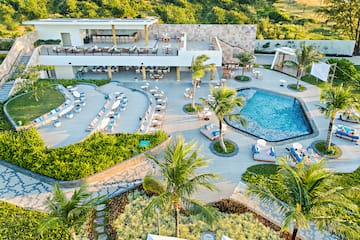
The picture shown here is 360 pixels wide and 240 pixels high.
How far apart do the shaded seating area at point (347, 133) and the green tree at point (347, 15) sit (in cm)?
2314

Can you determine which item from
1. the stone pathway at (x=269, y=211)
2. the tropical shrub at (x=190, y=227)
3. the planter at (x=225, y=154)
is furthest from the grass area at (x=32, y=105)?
the stone pathway at (x=269, y=211)

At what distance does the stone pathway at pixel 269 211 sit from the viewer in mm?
12594

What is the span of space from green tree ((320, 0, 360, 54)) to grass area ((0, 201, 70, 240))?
130ft

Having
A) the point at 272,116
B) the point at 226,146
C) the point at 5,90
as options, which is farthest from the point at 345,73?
the point at 5,90

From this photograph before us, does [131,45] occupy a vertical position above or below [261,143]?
above

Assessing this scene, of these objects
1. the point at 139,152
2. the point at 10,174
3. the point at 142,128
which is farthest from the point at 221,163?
the point at 10,174

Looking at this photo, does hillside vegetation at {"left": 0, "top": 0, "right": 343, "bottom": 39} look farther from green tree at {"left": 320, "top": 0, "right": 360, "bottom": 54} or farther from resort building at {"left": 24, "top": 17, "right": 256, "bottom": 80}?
resort building at {"left": 24, "top": 17, "right": 256, "bottom": 80}

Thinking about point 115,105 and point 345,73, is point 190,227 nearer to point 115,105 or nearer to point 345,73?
point 115,105

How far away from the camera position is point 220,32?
34.8m

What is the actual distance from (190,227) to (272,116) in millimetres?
13926

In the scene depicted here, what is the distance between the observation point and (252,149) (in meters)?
18.7

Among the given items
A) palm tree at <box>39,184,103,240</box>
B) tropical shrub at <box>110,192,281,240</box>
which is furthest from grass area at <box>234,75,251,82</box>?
palm tree at <box>39,184,103,240</box>

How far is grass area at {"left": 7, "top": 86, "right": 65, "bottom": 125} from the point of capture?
20.9 meters

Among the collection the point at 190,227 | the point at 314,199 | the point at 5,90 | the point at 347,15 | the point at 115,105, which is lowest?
the point at 190,227
